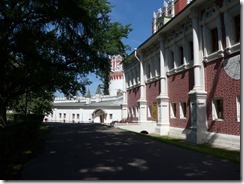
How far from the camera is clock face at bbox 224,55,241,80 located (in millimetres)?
13788

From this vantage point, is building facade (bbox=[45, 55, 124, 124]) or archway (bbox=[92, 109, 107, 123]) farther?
archway (bbox=[92, 109, 107, 123])

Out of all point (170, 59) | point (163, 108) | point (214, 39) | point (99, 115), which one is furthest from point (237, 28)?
point (99, 115)

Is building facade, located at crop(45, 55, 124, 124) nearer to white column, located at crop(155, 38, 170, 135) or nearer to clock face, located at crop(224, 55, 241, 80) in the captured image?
white column, located at crop(155, 38, 170, 135)

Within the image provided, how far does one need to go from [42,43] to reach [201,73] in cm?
906

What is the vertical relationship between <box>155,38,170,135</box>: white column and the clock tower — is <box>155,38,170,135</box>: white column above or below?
below

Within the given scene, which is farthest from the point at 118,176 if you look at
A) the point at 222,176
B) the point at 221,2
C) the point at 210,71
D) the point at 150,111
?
the point at 150,111

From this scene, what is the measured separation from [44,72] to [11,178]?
833cm

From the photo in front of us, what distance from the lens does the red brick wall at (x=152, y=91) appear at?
25328 mm

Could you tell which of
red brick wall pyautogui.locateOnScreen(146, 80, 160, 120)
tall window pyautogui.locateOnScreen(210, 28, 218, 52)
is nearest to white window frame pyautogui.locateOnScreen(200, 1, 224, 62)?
tall window pyautogui.locateOnScreen(210, 28, 218, 52)

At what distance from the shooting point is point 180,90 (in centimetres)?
2022

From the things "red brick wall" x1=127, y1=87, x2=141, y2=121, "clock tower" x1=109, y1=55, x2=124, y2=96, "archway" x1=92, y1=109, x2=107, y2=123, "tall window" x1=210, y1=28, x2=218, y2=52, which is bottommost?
"archway" x1=92, y1=109, x2=107, y2=123

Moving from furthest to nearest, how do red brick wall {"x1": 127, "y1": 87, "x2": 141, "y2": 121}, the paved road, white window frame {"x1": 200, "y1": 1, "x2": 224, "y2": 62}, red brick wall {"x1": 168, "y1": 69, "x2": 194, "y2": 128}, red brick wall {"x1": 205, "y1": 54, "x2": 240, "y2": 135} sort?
red brick wall {"x1": 127, "y1": 87, "x2": 141, "y2": 121} < red brick wall {"x1": 168, "y1": 69, "x2": 194, "y2": 128} < white window frame {"x1": 200, "y1": 1, "x2": 224, "y2": 62} < red brick wall {"x1": 205, "y1": 54, "x2": 240, "y2": 135} < the paved road

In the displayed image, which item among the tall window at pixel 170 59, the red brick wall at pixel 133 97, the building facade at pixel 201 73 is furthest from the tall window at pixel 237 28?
the red brick wall at pixel 133 97

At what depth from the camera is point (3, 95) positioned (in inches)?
659
